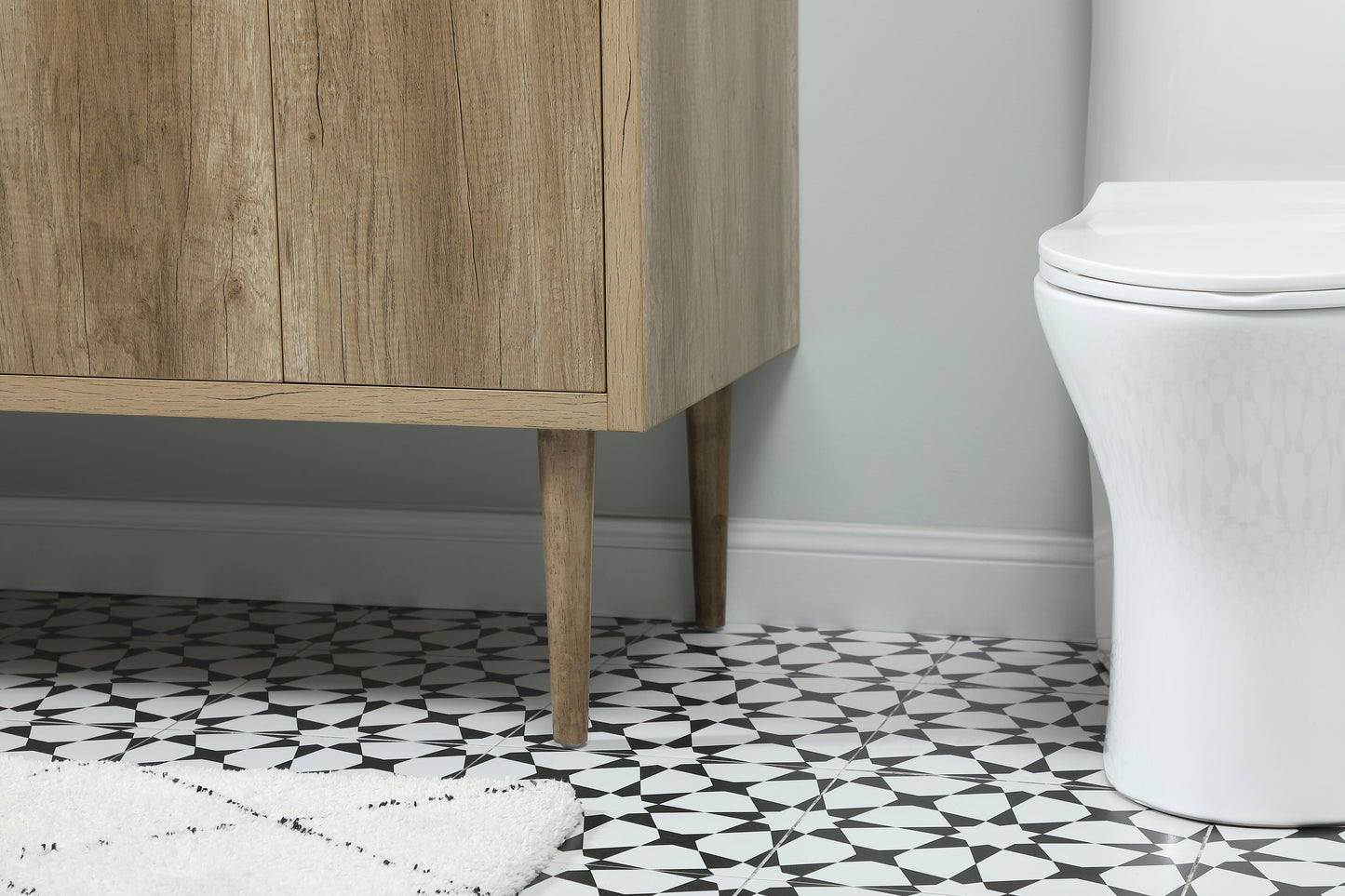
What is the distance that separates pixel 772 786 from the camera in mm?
1294

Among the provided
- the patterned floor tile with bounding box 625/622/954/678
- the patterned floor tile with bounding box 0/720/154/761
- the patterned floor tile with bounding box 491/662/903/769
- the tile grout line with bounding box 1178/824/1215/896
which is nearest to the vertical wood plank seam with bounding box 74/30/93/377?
the patterned floor tile with bounding box 0/720/154/761

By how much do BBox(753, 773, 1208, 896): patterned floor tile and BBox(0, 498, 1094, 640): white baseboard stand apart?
0.46 m

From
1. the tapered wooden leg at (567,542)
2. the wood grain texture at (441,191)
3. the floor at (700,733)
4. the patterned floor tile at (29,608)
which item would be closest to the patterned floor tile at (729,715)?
the floor at (700,733)

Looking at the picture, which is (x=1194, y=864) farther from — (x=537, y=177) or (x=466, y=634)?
(x=466, y=634)

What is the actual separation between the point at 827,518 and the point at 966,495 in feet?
0.55

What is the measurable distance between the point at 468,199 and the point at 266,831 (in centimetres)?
55

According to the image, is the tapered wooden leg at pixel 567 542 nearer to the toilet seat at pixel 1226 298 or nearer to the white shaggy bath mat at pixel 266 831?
the white shaggy bath mat at pixel 266 831

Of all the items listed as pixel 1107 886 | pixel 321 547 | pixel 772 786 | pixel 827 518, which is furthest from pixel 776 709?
pixel 321 547

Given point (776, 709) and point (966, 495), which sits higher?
point (966, 495)

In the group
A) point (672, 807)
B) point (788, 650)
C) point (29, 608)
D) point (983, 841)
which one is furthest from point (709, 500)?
point (29, 608)

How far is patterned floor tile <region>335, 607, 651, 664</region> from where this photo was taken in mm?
1704

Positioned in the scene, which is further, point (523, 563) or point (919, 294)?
point (523, 563)

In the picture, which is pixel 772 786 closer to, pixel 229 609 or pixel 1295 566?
pixel 1295 566

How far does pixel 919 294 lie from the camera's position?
1.70 meters
